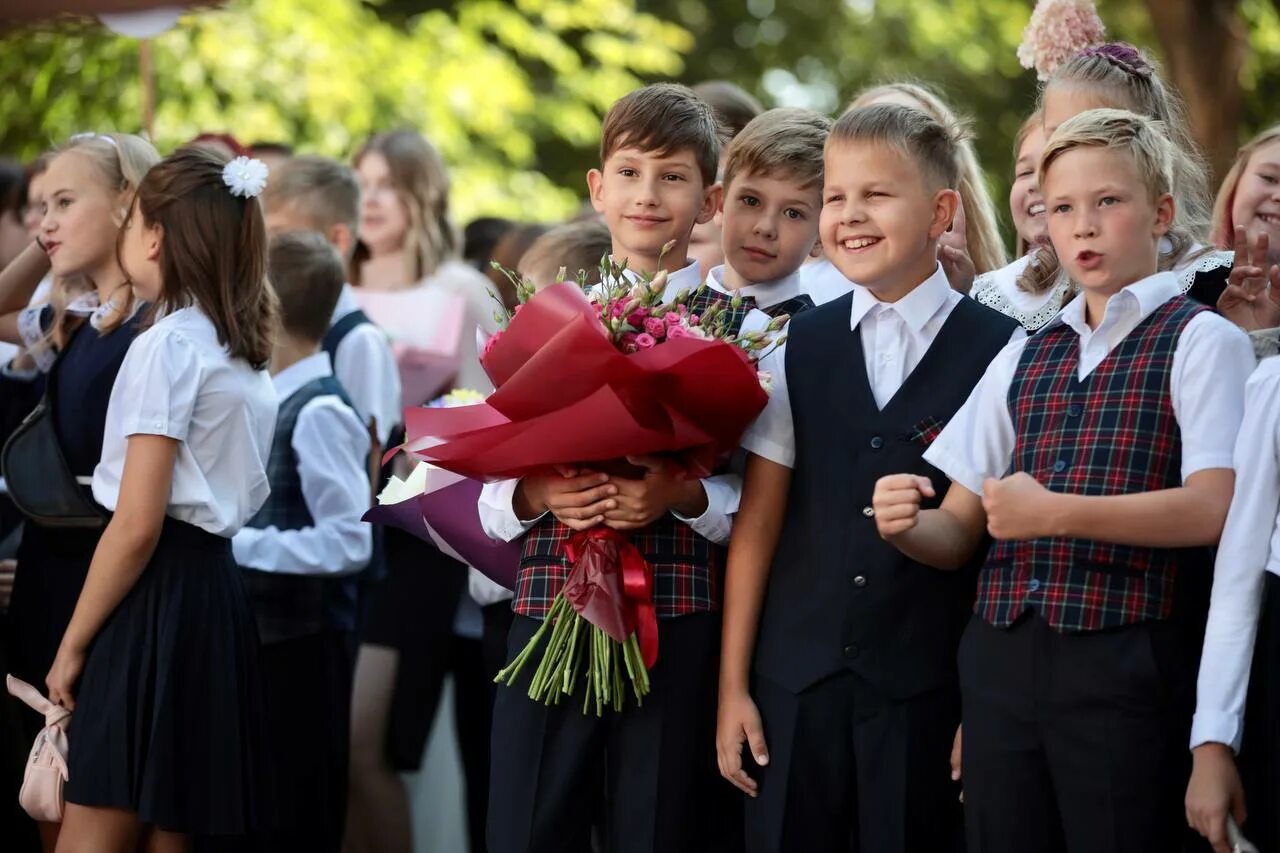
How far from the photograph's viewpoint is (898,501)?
133 inches

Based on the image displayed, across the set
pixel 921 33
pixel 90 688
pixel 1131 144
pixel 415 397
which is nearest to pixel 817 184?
pixel 1131 144

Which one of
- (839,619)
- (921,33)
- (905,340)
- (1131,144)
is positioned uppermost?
(921,33)

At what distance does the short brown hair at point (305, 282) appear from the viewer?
557cm

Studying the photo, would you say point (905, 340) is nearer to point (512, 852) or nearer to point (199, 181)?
point (512, 852)

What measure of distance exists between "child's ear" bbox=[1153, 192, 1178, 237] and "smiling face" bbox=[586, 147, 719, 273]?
3.92 ft

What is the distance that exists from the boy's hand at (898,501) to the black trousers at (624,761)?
0.63m

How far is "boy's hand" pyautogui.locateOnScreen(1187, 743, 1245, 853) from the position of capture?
3.17 m

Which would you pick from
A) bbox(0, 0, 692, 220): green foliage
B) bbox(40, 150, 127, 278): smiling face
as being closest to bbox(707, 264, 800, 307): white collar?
bbox(40, 150, 127, 278): smiling face

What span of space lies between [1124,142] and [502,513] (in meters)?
1.61

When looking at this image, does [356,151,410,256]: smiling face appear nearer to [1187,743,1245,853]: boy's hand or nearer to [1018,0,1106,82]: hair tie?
[1018,0,1106,82]: hair tie

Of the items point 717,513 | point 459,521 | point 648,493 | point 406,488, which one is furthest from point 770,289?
point 406,488

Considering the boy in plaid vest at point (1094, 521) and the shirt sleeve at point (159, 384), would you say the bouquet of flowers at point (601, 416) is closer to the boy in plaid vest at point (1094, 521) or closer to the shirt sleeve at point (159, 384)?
the boy in plaid vest at point (1094, 521)

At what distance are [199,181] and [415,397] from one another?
2155 mm

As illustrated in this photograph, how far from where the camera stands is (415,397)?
671 centimetres
